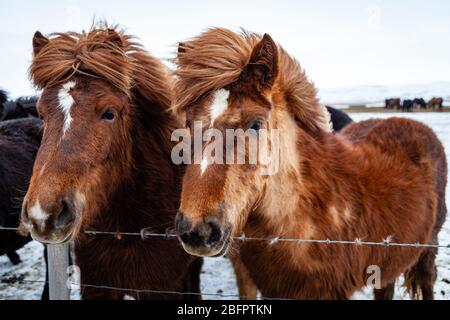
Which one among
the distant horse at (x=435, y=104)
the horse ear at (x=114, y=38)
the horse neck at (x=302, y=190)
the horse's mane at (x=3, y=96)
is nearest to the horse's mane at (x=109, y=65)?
the horse ear at (x=114, y=38)

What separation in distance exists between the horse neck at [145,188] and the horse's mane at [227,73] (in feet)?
2.20

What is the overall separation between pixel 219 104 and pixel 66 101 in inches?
37.9

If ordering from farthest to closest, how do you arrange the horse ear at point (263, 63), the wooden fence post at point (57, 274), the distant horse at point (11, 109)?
the distant horse at point (11, 109) < the wooden fence post at point (57, 274) < the horse ear at point (263, 63)

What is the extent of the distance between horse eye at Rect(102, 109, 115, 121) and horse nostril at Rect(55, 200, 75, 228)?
62 centimetres

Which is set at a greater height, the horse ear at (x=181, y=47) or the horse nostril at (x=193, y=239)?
the horse ear at (x=181, y=47)

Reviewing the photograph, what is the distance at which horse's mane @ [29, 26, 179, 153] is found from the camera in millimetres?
2320

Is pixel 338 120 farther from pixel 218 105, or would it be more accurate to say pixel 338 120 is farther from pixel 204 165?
pixel 204 165

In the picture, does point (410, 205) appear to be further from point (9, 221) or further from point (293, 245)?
point (9, 221)

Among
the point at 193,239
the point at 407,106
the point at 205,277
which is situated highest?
the point at 407,106

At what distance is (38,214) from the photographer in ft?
6.11

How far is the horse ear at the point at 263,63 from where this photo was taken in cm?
197

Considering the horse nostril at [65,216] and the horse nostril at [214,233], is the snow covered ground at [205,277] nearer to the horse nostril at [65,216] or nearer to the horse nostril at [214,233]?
the horse nostril at [65,216]

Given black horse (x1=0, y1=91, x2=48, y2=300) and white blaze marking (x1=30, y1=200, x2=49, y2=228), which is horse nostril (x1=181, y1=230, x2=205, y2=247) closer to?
white blaze marking (x1=30, y1=200, x2=49, y2=228)

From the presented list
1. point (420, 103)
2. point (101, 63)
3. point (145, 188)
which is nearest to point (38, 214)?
point (145, 188)
